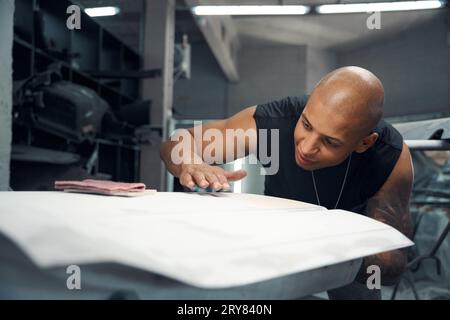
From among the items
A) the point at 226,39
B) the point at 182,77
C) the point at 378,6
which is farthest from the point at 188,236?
the point at 182,77

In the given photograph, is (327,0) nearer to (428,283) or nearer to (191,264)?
(191,264)

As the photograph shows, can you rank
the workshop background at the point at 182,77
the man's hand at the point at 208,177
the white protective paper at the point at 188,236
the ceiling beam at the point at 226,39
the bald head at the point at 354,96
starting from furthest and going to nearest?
the ceiling beam at the point at 226,39 → the workshop background at the point at 182,77 → the bald head at the point at 354,96 → the man's hand at the point at 208,177 → the white protective paper at the point at 188,236

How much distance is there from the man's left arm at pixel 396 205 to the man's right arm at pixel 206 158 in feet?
0.88

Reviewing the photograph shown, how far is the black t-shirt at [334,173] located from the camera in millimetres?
741

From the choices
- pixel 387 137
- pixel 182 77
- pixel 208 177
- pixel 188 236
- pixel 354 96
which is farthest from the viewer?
pixel 182 77

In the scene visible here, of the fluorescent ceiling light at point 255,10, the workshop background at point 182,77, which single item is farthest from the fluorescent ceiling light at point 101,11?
the fluorescent ceiling light at point 255,10

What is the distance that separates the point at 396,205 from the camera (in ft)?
2.31

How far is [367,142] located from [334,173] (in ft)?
0.28

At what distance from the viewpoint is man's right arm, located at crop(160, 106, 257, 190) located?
1.80ft

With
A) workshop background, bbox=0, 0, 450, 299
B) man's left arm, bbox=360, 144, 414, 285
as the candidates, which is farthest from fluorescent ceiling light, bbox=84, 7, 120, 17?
man's left arm, bbox=360, 144, 414, 285

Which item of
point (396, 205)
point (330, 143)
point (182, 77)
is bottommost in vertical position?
point (396, 205)

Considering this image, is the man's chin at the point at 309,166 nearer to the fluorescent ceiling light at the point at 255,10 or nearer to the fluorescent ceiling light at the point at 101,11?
the fluorescent ceiling light at the point at 255,10

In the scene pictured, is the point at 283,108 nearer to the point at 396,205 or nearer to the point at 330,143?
the point at 330,143

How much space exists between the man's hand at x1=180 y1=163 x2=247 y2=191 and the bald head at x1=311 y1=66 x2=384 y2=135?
22cm
